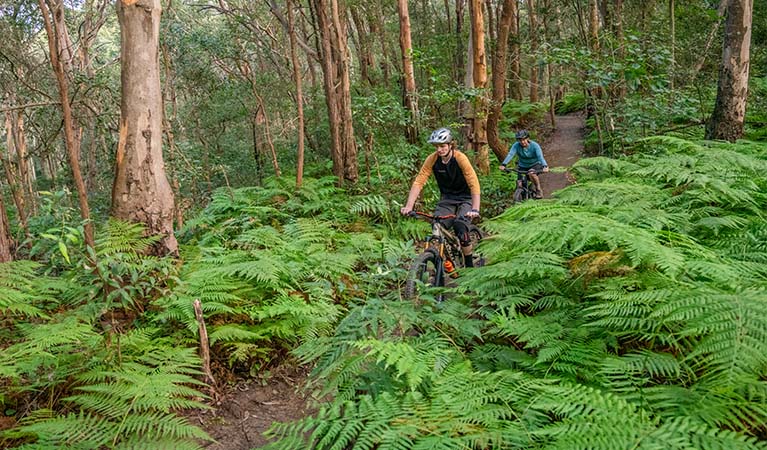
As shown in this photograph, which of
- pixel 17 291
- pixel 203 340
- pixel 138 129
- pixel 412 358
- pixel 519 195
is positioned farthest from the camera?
pixel 519 195

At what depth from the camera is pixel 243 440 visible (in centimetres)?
341

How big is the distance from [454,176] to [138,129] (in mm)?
3943

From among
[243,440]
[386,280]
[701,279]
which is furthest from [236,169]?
[701,279]

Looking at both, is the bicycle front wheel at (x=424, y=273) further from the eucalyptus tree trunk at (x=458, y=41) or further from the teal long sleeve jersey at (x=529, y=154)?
the eucalyptus tree trunk at (x=458, y=41)

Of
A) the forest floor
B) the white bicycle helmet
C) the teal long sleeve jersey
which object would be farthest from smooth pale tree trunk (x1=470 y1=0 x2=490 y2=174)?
the forest floor

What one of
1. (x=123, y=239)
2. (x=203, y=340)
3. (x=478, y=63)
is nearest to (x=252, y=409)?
(x=203, y=340)

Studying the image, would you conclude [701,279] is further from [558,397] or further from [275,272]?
[275,272]

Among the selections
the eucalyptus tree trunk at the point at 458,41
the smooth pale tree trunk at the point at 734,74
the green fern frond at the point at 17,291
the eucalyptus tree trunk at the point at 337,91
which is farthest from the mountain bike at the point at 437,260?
the eucalyptus tree trunk at the point at 458,41

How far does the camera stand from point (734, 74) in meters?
7.91

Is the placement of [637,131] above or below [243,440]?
above

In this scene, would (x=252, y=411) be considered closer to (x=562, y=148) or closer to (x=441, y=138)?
(x=441, y=138)

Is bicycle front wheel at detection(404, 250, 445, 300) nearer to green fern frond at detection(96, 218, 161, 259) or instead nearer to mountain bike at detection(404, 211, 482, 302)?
mountain bike at detection(404, 211, 482, 302)

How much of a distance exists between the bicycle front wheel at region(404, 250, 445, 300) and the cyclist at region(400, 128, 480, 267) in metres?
0.72

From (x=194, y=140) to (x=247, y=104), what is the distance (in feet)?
9.62
